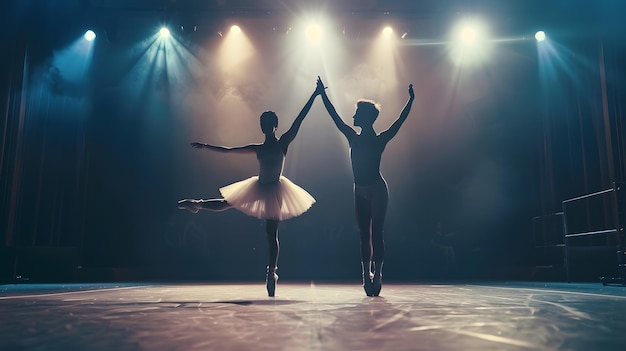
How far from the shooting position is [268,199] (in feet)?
11.2

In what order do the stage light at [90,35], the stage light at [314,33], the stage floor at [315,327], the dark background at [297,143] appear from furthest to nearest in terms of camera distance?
the stage light at [314,33], the stage light at [90,35], the dark background at [297,143], the stage floor at [315,327]

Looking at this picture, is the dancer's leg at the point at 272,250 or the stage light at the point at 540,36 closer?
the dancer's leg at the point at 272,250

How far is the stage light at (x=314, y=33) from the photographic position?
7609 millimetres

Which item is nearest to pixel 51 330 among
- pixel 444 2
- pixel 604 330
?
pixel 604 330

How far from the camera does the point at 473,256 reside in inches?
299

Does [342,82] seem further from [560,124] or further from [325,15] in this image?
[560,124]

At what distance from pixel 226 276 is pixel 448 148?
444cm

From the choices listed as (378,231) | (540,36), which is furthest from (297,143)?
(378,231)

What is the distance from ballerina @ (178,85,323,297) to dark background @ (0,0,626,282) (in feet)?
13.3

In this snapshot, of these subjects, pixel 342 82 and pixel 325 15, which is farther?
pixel 342 82

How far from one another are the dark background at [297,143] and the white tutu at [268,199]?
401cm

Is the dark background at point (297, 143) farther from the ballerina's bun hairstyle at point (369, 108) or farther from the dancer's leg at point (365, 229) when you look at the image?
the ballerina's bun hairstyle at point (369, 108)

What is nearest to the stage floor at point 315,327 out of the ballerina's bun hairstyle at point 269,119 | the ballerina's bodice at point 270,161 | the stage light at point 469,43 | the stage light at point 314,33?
the ballerina's bodice at point 270,161

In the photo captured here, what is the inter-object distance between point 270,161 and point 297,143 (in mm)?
4509
